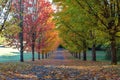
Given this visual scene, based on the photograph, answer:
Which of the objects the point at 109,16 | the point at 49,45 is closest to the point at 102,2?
the point at 109,16

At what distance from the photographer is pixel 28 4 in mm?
26578

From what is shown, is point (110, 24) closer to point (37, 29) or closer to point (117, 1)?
point (117, 1)

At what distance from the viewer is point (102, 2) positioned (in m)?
13.8

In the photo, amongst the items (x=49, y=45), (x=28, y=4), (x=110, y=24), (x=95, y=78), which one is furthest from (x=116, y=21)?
(x=49, y=45)

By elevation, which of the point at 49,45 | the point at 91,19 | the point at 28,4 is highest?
the point at 28,4

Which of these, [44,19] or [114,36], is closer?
[114,36]

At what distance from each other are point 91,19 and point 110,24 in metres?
0.91

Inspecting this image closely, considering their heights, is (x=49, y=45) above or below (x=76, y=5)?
below

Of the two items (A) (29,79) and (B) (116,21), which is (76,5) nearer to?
(B) (116,21)

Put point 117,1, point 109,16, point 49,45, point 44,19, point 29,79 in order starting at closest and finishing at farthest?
point 29,79 → point 117,1 → point 109,16 → point 44,19 → point 49,45

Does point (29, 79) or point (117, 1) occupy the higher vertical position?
point (117, 1)

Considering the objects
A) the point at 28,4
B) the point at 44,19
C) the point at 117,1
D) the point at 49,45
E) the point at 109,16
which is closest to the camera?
the point at 117,1

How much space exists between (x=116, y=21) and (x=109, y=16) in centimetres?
82

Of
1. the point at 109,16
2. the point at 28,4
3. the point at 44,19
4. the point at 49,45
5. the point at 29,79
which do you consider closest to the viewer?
the point at 29,79
